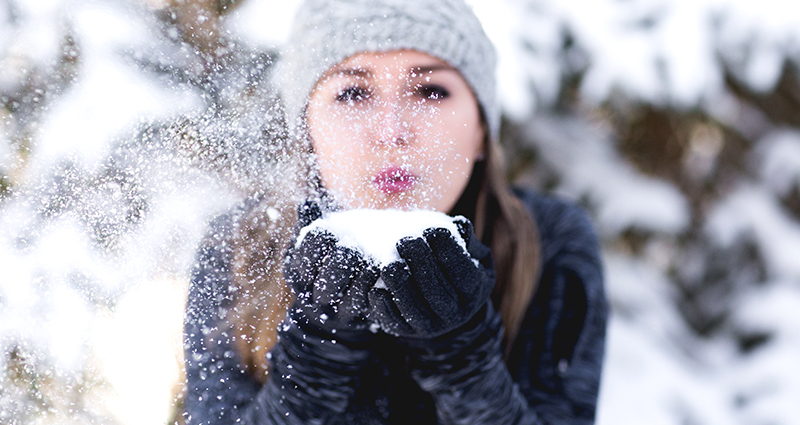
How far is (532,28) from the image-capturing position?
4.33 feet

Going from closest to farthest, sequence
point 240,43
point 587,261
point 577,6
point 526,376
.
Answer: point 240,43, point 526,376, point 587,261, point 577,6

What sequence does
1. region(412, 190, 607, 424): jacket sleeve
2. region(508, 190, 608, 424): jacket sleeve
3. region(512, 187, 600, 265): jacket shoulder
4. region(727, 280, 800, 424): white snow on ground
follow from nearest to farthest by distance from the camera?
region(412, 190, 607, 424): jacket sleeve, region(508, 190, 608, 424): jacket sleeve, region(512, 187, 600, 265): jacket shoulder, region(727, 280, 800, 424): white snow on ground

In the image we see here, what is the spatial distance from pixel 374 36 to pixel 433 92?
0.08 meters

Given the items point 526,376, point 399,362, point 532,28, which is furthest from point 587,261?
point 532,28

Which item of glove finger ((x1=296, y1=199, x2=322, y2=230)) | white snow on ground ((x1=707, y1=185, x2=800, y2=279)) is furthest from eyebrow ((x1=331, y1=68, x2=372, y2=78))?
white snow on ground ((x1=707, y1=185, x2=800, y2=279))

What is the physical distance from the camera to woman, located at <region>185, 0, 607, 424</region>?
39 centimetres

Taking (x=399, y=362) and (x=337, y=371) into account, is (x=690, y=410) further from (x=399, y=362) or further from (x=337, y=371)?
(x=337, y=371)

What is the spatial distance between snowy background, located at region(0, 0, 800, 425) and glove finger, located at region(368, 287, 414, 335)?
5.7 inches

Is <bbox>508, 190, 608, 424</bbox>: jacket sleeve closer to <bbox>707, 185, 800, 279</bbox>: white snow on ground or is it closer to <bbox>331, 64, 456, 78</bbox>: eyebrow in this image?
<bbox>331, 64, 456, 78</bbox>: eyebrow

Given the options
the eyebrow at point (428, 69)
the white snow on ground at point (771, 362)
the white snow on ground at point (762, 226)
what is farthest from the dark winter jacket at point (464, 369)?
the white snow on ground at point (771, 362)

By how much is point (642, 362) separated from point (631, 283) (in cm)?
26

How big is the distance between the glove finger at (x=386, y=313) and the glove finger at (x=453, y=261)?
57 mm

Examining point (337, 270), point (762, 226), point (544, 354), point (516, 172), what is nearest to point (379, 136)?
point (337, 270)

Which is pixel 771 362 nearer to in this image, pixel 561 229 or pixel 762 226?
pixel 762 226
